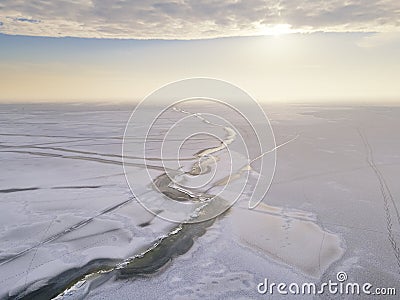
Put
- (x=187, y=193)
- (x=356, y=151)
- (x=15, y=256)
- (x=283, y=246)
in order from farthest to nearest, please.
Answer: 1. (x=356, y=151)
2. (x=187, y=193)
3. (x=283, y=246)
4. (x=15, y=256)

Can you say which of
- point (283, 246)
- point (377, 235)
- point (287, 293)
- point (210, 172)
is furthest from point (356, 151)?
point (287, 293)

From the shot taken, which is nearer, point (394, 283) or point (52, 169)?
point (394, 283)

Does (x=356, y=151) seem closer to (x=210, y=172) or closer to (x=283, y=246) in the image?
(x=210, y=172)

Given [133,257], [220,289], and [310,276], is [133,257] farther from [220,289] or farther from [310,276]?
[310,276]

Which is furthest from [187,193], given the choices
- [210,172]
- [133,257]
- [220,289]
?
[220,289]

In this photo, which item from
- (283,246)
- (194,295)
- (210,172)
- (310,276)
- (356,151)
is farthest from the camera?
(356,151)

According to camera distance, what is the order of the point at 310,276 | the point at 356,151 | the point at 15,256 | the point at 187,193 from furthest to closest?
1. the point at 356,151
2. the point at 187,193
3. the point at 15,256
4. the point at 310,276

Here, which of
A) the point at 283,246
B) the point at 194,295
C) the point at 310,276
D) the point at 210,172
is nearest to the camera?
the point at 194,295

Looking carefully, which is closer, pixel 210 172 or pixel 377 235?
pixel 377 235
